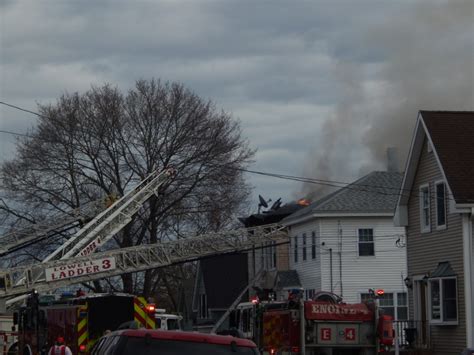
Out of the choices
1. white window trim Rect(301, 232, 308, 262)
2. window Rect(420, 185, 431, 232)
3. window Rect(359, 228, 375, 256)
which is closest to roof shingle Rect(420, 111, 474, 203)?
window Rect(420, 185, 431, 232)

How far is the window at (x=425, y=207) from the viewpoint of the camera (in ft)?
104

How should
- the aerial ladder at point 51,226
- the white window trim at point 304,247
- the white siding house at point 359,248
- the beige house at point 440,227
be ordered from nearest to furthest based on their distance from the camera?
the beige house at point 440,227, the aerial ladder at point 51,226, the white siding house at point 359,248, the white window trim at point 304,247

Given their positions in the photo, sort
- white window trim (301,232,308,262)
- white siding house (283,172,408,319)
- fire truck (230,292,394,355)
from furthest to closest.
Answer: white window trim (301,232,308,262) → white siding house (283,172,408,319) → fire truck (230,292,394,355)

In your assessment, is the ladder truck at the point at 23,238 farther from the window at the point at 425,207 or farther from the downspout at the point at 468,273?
the downspout at the point at 468,273

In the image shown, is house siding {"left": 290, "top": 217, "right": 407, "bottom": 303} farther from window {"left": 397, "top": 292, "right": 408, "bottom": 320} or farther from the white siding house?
window {"left": 397, "top": 292, "right": 408, "bottom": 320}

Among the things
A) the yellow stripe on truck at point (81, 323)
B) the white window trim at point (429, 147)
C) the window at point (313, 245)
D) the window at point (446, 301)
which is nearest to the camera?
the yellow stripe on truck at point (81, 323)

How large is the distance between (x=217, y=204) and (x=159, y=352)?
3989 cm

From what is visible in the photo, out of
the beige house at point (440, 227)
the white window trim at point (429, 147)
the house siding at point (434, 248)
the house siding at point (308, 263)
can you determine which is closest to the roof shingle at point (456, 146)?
the beige house at point (440, 227)

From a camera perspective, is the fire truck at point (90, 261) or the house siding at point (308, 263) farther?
the house siding at point (308, 263)

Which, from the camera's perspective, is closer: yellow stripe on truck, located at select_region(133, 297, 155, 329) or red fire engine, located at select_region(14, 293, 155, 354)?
red fire engine, located at select_region(14, 293, 155, 354)

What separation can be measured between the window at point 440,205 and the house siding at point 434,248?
20 cm

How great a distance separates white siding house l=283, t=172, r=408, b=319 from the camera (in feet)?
140

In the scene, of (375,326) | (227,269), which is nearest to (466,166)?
(375,326)

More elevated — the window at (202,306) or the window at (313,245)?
the window at (313,245)
